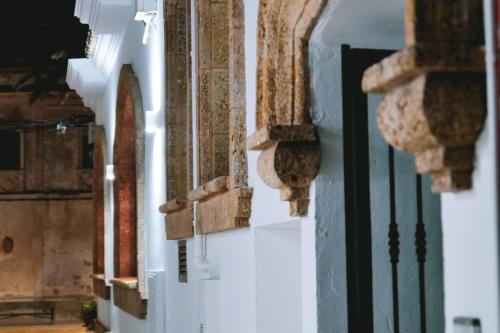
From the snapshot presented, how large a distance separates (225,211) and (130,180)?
7.66 metres

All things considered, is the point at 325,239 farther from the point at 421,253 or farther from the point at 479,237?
the point at 479,237

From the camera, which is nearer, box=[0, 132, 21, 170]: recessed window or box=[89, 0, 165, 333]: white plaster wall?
box=[89, 0, 165, 333]: white plaster wall

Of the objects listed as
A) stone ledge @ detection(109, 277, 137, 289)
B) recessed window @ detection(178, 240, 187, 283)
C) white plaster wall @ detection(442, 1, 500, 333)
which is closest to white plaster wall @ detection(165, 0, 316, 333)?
recessed window @ detection(178, 240, 187, 283)

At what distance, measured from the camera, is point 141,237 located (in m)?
11.3

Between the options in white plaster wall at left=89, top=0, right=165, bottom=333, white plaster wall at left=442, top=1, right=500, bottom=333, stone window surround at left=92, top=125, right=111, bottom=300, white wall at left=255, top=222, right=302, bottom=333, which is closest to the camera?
white plaster wall at left=442, top=1, right=500, bottom=333

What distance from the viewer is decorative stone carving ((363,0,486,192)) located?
2.74m

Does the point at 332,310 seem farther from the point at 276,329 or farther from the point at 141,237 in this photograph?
the point at 141,237

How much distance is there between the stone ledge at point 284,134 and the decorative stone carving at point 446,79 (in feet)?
4.81

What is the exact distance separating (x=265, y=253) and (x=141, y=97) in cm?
574

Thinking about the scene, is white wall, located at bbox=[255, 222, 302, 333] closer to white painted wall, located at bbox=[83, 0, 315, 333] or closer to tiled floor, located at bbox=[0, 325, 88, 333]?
white painted wall, located at bbox=[83, 0, 315, 333]

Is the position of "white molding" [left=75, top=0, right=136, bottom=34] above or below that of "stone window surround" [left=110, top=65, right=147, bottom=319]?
above

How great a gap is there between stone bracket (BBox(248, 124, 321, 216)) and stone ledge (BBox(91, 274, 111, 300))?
1154cm

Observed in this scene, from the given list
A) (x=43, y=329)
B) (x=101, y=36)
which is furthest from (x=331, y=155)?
(x=43, y=329)

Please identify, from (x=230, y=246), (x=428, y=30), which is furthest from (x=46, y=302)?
(x=428, y=30)
